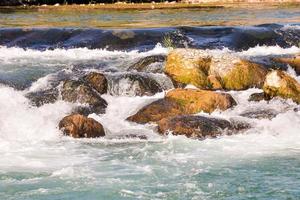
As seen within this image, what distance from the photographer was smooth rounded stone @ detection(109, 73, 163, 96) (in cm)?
1555

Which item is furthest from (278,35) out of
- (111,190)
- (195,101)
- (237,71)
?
(111,190)

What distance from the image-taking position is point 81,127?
12.5 meters

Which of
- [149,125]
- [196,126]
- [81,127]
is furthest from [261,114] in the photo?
[81,127]

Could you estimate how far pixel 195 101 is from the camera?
14.1 metres

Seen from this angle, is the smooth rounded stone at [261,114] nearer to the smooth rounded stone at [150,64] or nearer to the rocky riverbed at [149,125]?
the rocky riverbed at [149,125]

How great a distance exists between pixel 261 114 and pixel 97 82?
4400mm

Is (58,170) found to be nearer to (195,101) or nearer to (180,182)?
(180,182)

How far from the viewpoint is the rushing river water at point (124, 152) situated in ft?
30.3

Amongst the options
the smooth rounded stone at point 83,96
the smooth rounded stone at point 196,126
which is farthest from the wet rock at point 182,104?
the smooth rounded stone at point 83,96

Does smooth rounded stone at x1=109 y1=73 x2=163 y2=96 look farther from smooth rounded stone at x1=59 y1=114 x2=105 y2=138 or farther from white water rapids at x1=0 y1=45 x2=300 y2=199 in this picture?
smooth rounded stone at x1=59 y1=114 x2=105 y2=138

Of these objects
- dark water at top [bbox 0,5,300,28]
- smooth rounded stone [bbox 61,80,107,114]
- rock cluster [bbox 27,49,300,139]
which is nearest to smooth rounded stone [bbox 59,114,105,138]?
rock cluster [bbox 27,49,300,139]

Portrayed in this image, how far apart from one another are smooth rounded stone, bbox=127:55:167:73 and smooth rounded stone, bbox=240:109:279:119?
3632mm

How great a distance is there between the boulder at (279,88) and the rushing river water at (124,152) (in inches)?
9.9

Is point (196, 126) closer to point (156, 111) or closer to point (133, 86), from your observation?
point (156, 111)
